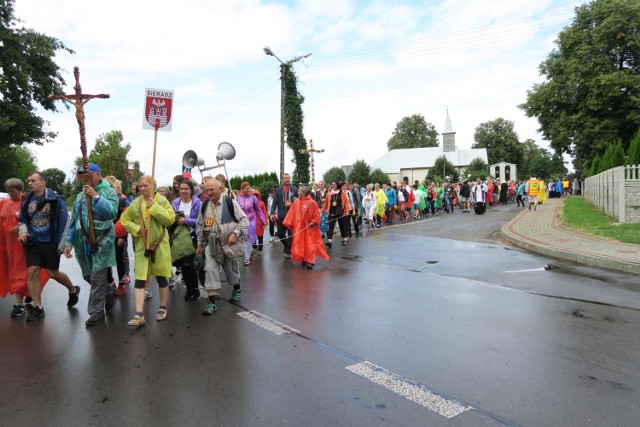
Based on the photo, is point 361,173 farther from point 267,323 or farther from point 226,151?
point 267,323

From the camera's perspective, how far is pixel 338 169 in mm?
56844

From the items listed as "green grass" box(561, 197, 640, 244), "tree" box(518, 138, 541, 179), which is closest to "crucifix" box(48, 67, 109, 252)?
"green grass" box(561, 197, 640, 244)

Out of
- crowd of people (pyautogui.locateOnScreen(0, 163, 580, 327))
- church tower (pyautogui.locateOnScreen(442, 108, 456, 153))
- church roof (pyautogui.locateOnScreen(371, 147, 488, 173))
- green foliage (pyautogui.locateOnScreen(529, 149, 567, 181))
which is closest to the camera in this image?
crowd of people (pyautogui.locateOnScreen(0, 163, 580, 327))

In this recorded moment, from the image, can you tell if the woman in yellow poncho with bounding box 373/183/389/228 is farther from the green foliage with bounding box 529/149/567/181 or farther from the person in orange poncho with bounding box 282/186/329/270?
the green foliage with bounding box 529/149/567/181

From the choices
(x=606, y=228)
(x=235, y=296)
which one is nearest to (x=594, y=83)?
(x=606, y=228)

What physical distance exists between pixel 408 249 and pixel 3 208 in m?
8.39

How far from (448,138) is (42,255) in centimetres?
10044

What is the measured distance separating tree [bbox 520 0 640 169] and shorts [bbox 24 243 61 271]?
37055mm

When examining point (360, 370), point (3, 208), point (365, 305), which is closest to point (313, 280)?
point (365, 305)

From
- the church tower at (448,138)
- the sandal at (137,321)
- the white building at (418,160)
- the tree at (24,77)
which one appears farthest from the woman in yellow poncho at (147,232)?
the church tower at (448,138)

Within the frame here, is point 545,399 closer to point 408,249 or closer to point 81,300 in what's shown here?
point 81,300

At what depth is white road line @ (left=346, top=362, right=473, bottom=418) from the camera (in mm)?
3072

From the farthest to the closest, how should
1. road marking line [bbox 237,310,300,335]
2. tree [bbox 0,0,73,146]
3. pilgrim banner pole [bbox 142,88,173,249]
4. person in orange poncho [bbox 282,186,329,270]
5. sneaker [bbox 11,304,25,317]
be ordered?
tree [bbox 0,0,73,146] < person in orange poncho [bbox 282,186,329,270] < pilgrim banner pole [bbox 142,88,173,249] < sneaker [bbox 11,304,25,317] < road marking line [bbox 237,310,300,335]

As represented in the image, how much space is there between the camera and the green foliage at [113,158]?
62.3 m
